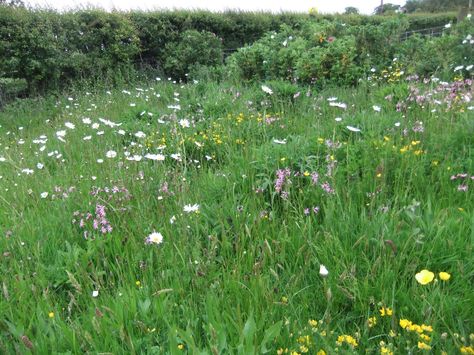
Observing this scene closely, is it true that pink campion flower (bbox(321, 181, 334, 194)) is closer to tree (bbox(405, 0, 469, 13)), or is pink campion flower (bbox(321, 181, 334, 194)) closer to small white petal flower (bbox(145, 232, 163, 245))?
small white petal flower (bbox(145, 232, 163, 245))

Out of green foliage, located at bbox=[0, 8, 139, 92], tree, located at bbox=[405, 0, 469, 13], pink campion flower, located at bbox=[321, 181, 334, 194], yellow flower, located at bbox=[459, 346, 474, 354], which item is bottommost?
tree, located at bbox=[405, 0, 469, 13]

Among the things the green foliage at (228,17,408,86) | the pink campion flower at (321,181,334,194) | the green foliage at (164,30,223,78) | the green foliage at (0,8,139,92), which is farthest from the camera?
the green foliage at (164,30,223,78)

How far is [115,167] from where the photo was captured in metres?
2.95

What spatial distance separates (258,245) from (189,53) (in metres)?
9.31

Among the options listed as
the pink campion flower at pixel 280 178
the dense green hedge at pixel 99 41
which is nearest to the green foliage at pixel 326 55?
the dense green hedge at pixel 99 41

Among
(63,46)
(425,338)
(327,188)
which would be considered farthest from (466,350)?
(63,46)

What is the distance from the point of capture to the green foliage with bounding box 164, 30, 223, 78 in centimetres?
1049

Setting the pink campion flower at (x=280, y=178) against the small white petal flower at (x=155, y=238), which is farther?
the pink campion flower at (x=280, y=178)

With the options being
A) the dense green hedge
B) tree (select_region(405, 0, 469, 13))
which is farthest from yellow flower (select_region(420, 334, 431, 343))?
tree (select_region(405, 0, 469, 13))

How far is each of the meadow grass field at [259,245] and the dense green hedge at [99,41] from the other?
5.06 m

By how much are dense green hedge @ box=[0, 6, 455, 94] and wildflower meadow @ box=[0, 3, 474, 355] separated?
4.98 meters

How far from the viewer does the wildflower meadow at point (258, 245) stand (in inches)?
56.1

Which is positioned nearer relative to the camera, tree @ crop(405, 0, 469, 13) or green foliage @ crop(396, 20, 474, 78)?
green foliage @ crop(396, 20, 474, 78)

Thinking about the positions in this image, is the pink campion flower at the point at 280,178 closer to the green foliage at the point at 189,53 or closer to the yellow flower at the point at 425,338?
the yellow flower at the point at 425,338
